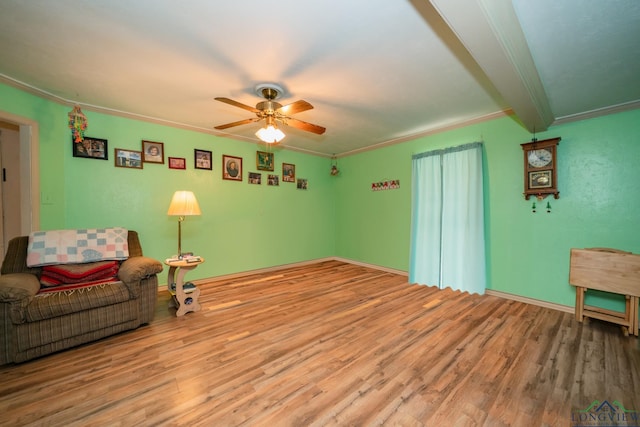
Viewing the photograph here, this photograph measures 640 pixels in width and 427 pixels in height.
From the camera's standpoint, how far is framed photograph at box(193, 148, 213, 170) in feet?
12.1

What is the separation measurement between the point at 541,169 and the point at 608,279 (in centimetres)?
129

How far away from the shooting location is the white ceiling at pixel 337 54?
149 centimetres

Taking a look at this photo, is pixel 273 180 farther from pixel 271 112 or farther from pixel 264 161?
pixel 271 112

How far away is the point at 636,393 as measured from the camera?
154cm

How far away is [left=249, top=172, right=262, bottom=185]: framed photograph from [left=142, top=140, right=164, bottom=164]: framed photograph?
132 centimetres

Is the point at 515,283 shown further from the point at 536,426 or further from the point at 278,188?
the point at 278,188

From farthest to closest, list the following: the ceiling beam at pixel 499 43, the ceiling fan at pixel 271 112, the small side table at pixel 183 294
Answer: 1. the small side table at pixel 183 294
2. the ceiling fan at pixel 271 112
3. the ceiling beam at pixel 499 43

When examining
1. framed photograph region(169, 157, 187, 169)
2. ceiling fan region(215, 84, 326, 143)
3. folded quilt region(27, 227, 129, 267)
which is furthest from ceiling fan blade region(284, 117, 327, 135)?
folded quilt region(27, 227, 129, 267)

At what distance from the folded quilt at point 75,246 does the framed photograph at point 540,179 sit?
15.5 ft

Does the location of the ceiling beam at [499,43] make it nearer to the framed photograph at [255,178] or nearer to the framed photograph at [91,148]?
the framed photograph at [255,178]

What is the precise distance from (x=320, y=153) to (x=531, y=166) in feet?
11.4

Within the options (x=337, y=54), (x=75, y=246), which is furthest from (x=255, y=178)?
(x=337, y=54)

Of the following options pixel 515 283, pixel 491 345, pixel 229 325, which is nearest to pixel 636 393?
pixel 491 345

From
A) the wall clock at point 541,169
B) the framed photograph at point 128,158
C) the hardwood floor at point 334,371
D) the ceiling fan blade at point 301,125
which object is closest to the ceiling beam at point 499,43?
the wall clock at point 541,169
